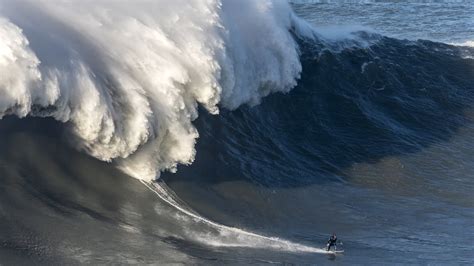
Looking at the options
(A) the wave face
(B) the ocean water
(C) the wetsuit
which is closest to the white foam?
(B) the ocean water

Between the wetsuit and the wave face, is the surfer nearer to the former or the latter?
the wetsuit

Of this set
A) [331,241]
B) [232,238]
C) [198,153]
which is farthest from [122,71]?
[331,241]

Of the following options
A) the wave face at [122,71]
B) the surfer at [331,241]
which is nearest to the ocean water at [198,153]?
the wave face at [122,71]

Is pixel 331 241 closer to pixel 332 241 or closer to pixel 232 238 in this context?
pixel 332 241

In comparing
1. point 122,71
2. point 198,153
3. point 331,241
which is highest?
point 122,71

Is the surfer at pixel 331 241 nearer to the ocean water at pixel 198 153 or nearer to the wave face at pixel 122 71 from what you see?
the ocean water at pixel 198 153

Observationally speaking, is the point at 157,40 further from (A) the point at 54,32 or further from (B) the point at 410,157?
(B) the point at 410,157

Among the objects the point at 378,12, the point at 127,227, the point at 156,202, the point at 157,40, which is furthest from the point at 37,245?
the point at 378,12
